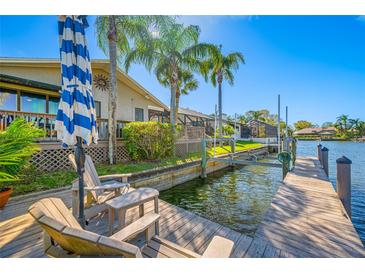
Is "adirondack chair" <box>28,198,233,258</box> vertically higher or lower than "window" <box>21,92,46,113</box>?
lower

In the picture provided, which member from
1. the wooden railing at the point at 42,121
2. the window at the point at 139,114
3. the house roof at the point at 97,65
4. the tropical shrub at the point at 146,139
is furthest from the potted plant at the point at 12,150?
the window at the point at 139,114

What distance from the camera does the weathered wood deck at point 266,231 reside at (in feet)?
8.40

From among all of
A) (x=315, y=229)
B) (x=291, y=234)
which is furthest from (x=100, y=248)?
(x=315, y=229)

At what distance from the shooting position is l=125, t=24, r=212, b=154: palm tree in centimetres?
1028

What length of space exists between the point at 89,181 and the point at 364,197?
32.1 feet

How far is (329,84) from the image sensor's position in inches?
328

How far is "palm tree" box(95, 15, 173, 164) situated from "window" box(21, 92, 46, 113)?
13.6 ft

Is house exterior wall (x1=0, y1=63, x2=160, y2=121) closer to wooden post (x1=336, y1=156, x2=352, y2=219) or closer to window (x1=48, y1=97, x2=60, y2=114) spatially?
window (x1=48, y1=97, x2=60, y2=114)

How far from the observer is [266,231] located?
3.07 meters

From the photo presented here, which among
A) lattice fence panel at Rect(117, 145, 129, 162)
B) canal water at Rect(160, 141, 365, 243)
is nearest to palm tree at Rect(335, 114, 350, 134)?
canal water at Rect(160, 141, 365, 243)

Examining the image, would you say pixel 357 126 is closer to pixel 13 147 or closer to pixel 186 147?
pixel 186 147

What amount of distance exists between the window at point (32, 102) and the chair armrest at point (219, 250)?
35.5 feet

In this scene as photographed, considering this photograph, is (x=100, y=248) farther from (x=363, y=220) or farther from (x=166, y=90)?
(x=166, y=90)

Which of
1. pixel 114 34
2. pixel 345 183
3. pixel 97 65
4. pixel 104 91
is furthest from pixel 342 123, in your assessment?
pixel 114 34
